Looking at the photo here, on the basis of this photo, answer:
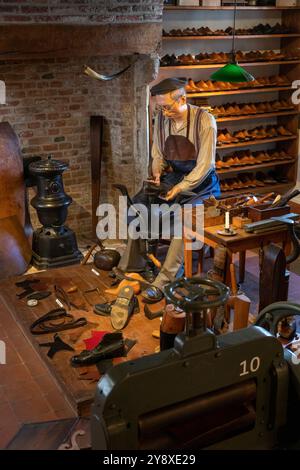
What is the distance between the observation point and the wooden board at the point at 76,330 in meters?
3.65

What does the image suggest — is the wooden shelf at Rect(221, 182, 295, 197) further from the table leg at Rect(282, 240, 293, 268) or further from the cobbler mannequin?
the table leg at Rect(282, 240, 293, 268)

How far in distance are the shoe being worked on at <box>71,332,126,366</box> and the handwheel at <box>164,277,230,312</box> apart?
2027 millimetres

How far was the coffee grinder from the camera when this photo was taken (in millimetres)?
5582

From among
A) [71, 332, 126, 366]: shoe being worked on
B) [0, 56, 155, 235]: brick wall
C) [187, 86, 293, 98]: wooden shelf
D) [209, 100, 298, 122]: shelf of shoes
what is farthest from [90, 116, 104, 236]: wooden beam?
[71, 332, 126, 366]: shoe being worked on

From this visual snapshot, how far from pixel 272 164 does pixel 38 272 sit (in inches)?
150

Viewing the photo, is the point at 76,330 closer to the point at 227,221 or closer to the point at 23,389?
the point at 23,389

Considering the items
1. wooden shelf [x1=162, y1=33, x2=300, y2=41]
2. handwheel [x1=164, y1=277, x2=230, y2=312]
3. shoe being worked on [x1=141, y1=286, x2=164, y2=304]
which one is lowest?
shoe being worked on [x1=141, y1=286, x2=164, y2=304]

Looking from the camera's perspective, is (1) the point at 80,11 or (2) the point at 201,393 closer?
(2) the point at 201,393

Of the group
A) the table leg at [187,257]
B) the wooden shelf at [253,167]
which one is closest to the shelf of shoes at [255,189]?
the wooden shelf at [253,167]

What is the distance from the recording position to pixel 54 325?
14.3 ft

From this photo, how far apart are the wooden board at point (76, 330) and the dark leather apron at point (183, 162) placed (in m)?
1.10

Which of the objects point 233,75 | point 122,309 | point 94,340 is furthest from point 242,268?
point 94,340

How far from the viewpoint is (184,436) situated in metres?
1.82

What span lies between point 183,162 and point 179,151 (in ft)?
0.35
